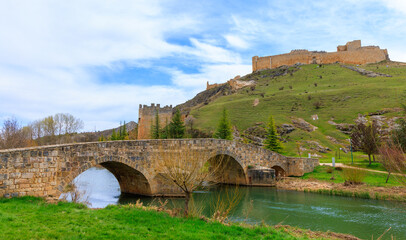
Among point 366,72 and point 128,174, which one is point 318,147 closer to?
point 128,174

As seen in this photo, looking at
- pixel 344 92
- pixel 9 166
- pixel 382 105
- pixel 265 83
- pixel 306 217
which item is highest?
pixel 265 83

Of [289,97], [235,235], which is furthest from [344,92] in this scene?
[235,235]

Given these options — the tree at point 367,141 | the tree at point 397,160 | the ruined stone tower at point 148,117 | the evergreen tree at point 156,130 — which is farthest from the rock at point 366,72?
the tree at point 397,160

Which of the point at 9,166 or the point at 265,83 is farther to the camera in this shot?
the point at 265,83

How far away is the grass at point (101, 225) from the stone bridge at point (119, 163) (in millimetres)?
1191

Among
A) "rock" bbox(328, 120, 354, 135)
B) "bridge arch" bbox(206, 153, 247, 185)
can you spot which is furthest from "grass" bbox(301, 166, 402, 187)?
"rock" bbox(328, 120, 354, 135)

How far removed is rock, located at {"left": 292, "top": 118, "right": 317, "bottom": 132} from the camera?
4250cm

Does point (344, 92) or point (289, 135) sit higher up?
point (344, 92)

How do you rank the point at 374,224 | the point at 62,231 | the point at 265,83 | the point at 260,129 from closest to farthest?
the point at 62,231
the point at 374,224
the point at 260,129
the point at 265,83

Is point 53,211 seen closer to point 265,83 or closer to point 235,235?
point 235,235

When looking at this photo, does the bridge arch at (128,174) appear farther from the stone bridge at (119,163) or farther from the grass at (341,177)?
the grass at (341,177)

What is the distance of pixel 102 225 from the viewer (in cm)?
735

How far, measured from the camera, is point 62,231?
6.59 metres

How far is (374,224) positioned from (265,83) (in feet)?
224
